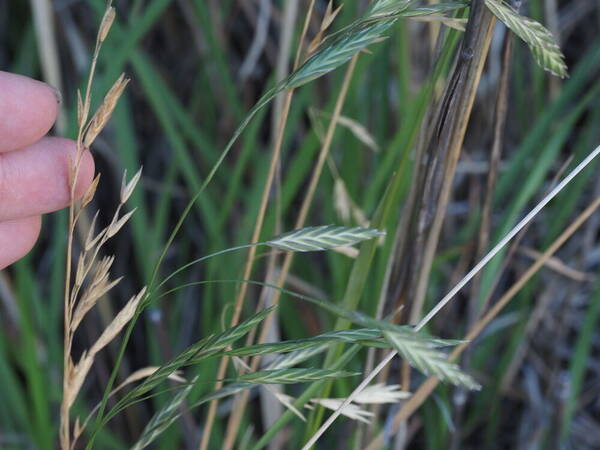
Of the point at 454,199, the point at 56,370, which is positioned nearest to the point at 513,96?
the point at 454,199

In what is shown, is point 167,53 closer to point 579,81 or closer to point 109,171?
point 109,171

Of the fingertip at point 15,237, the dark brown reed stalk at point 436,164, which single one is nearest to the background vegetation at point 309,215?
the dark brown reed stalk at point 436,164

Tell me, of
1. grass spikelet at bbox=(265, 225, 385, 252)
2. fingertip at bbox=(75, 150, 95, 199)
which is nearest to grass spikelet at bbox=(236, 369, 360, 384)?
grass spikelet at bbox=(265, 225, 385, 252)

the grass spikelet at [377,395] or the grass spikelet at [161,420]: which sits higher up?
the grass spikelet at [377,395]

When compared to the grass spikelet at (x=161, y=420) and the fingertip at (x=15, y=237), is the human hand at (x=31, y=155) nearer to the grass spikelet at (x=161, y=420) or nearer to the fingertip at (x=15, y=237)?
the fingertip at (x=15, y=237)

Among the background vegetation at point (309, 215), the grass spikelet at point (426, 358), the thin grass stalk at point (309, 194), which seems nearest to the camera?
the grass spikelet at point (426, 358)

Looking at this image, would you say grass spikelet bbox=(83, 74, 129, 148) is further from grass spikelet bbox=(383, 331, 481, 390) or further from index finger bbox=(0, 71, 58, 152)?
grass spikelet bbox=(383, 331, 481, 390)

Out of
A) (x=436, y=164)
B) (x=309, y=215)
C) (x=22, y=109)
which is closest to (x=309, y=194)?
(x=436, y=164)
